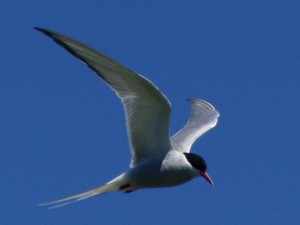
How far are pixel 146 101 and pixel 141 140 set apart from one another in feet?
2.49

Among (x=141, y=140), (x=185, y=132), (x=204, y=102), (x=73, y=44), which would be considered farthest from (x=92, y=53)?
(x=204, y=102)

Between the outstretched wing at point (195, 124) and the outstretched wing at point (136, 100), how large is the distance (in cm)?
123

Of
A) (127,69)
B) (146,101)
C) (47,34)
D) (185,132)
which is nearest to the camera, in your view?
(47,34)

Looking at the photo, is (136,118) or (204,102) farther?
(204,102)

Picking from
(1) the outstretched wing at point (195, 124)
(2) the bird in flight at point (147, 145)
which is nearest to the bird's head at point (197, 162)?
(2) the bird in flight at point (147, 145)

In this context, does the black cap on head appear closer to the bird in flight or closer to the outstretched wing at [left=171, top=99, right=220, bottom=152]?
the bird in flight

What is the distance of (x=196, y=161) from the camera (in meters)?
10.9

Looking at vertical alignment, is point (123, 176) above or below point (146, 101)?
below

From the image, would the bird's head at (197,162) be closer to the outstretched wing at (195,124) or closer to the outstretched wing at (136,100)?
the outstretched wing at (136,100)

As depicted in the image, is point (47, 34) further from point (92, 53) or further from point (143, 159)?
point (143, 159)

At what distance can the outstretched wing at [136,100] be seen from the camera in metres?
9.12

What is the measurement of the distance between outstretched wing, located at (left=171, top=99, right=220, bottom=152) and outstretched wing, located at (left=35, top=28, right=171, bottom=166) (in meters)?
1.23

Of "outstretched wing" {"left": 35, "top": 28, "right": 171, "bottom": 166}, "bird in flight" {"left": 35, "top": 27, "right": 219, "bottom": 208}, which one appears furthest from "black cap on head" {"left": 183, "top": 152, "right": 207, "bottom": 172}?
"outstretched wing" {"left": 35, "top": 28, "right": 171, "bottom": 166}

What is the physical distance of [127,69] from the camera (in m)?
9.59
